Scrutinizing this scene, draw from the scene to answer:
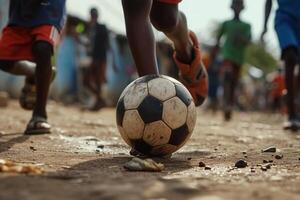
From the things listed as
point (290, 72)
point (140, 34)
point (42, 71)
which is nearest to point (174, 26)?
point (140, 34)

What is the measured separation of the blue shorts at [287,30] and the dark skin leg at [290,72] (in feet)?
0.21

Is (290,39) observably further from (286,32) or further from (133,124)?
(133,124)

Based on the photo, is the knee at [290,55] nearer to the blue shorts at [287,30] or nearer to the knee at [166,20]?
the blue shorts at [287,30]

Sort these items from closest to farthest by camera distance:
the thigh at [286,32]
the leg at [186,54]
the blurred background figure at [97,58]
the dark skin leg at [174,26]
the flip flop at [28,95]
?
the dark skin leg at [174,26] < the leg at [186,54] < the flip flop at [28,95] < the thigh at [286,32] < the blurred background figure at [97,58]

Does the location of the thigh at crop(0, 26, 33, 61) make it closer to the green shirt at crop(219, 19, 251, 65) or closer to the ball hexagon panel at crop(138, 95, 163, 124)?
the ball hexagon panel at crop(138, 95, 163, 124)

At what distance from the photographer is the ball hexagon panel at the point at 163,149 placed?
8.59 feet

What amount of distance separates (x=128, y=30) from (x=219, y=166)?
0.88 metres

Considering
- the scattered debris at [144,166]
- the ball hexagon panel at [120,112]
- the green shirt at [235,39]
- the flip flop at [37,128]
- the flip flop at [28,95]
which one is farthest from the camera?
the green shirt at [235,39]

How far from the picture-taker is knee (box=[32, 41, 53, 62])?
4.13m

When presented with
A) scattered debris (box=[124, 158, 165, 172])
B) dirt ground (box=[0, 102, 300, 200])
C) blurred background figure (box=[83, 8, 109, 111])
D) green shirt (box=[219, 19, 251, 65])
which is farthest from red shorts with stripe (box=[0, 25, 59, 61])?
blurred background figure (box=[83, 8, 109, 111])

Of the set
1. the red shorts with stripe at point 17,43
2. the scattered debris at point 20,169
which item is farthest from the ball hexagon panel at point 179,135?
the red shorts with stripe at point 17,43

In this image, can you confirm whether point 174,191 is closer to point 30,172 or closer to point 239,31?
point 30,172

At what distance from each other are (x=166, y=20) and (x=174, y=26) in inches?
4.1

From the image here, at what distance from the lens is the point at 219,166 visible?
2510 mm
